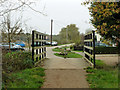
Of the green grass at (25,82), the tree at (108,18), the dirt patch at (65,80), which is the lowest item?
the dirt patch at (65,80)

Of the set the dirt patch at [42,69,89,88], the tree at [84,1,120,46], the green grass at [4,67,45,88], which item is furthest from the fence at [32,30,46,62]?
the tree at [84,1,120,46]

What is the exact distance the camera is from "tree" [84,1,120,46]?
5957 mm

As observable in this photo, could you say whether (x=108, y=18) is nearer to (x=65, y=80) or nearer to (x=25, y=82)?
(x=65, y=80)

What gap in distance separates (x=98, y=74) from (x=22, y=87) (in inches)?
106

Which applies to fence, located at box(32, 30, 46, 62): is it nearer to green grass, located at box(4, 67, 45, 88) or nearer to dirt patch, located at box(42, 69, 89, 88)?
dirt patch, located at box(42, 69, 89, 88)

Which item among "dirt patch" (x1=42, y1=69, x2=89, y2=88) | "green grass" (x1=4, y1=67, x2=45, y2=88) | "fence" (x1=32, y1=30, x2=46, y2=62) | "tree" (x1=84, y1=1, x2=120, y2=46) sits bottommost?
"dirt patch" (x1=42, y1=69, x2=89, y2=88)

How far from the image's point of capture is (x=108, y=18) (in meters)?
7.16

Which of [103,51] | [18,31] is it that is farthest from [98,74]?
[103,51]

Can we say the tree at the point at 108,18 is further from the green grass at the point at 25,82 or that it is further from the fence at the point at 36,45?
the green grass at the point at 25,82

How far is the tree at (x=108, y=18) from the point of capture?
19.5 ft

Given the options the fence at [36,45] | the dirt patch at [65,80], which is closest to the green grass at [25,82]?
the dirt patch at [65,80]

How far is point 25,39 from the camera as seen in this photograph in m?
9.91

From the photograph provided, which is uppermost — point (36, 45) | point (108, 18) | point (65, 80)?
point (108, 18)

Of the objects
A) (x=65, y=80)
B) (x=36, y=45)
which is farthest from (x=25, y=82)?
(x=36, y=45)
